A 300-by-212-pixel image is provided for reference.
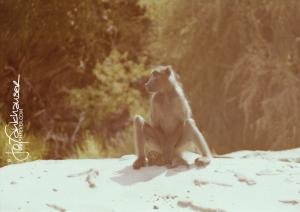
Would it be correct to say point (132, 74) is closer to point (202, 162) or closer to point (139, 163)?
point (139, 163)

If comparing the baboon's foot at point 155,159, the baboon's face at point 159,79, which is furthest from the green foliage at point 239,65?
the baboon's face at point 159,79

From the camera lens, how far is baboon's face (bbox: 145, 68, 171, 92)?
668cm

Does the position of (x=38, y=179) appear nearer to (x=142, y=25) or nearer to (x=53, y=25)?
(x=53, y=25)

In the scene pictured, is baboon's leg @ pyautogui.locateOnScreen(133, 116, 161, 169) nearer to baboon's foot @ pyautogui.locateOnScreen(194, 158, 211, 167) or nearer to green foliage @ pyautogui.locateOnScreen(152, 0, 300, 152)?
baboon's foot @ pyautogui.locateOnScreen(194, 158, 211, 167)

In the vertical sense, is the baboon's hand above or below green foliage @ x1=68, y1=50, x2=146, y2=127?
below

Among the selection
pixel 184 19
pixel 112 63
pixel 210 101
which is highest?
pixel 184 19

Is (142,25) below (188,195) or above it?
above

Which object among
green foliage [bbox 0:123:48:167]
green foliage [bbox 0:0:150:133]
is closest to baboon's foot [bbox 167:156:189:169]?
green foliage [bbox 0:123:48:167]

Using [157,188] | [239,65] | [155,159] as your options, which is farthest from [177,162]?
[239,65]

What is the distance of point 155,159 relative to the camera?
22.3ft

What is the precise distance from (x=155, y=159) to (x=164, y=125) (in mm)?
431

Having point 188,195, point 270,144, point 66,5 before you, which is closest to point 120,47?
point 66,5

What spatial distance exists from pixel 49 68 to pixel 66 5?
175 centimetres

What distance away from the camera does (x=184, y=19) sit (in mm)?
13125
